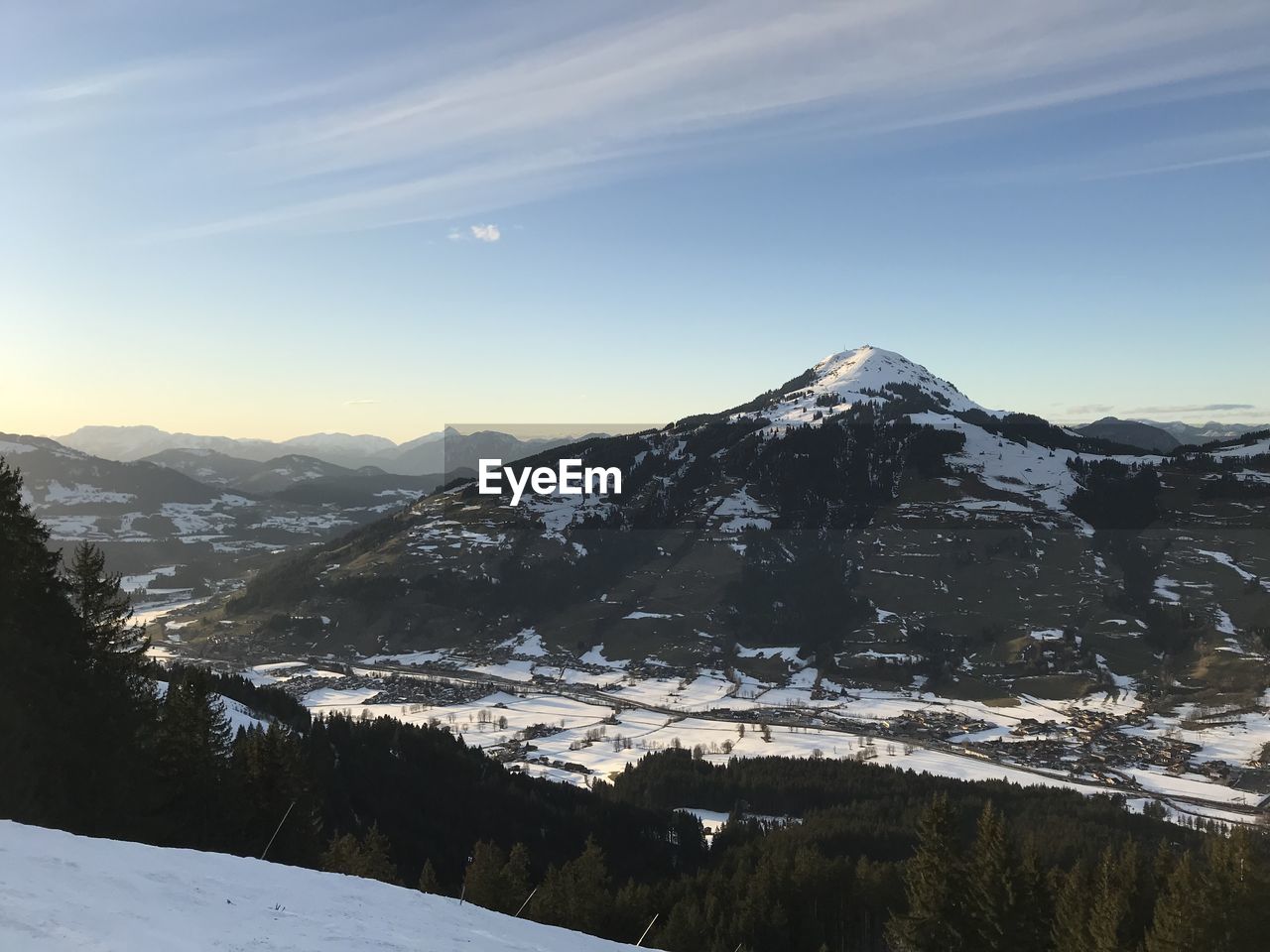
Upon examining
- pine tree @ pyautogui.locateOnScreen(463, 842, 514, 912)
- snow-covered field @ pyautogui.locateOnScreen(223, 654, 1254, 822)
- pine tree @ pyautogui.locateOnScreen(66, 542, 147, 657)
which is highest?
pine tree @ pyautogui.locateOnScreen(66, 542, 147, 657)

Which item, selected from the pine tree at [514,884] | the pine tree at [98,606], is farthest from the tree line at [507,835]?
the pine tree at [514,884]

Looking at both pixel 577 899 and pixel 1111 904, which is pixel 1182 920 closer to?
pixel 1111 904

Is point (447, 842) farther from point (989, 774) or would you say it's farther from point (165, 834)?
point (989, 774)

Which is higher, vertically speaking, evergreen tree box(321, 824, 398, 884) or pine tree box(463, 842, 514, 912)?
evergreen tree box(321, 824, 398, 884)

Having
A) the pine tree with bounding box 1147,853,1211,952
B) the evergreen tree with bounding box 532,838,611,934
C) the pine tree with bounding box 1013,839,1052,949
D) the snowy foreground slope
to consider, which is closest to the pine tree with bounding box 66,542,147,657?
the snowy foreground slope

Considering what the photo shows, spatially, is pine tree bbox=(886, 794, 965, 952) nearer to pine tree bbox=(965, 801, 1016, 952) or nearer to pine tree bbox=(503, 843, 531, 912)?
pine tree bbox=(965, 801, 1016, 952)

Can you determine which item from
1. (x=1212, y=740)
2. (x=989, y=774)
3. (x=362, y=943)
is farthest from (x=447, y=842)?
(x=1212, y=740)

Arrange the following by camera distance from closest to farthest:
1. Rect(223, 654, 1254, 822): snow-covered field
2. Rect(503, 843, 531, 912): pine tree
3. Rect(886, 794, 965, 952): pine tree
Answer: Rect(886, 794, 965, 952): pine tree, Rect(503, 843, 531, 912): pine tree, Rect(223, 654, 1254, 822): snow-covered field
